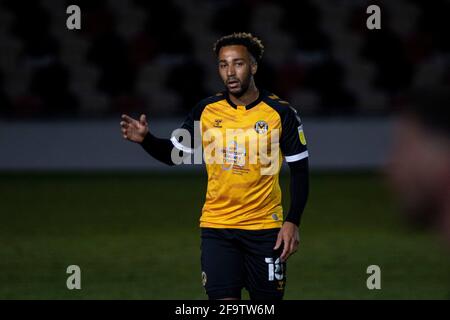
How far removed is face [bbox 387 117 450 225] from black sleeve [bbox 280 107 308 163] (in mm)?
2923

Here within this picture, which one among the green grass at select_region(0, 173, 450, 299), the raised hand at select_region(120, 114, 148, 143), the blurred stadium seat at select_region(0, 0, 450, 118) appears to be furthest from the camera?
the blurred stadium seat at select_region(0, 0, 450, 118)

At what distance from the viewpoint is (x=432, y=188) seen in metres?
1.18

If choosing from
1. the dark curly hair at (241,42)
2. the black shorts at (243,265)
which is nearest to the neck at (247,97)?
the dark curly hair at (241,42)

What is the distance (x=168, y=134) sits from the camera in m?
15.1

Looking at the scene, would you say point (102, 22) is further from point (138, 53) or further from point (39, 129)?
point (39, 129)

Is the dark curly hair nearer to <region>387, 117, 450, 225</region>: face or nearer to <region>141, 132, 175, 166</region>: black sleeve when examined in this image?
<region>141, 132, 175, 166</region>: black sleeve

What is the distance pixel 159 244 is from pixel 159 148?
4745mm

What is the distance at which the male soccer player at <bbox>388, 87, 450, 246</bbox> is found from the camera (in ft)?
3.86

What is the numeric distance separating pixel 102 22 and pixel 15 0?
204 centimetres

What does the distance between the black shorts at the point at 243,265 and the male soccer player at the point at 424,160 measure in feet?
9.54

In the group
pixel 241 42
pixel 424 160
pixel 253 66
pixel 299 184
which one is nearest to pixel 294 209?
pixel 299 184

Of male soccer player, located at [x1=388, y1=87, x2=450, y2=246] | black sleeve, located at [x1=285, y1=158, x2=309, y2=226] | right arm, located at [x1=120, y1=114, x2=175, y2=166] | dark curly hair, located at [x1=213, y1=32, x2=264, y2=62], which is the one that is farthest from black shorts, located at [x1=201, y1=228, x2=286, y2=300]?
male soccer player, located at [x1=388, y1=87, x2=450, y2=246]

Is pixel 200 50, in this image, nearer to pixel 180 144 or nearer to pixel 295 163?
pixel 180 144
